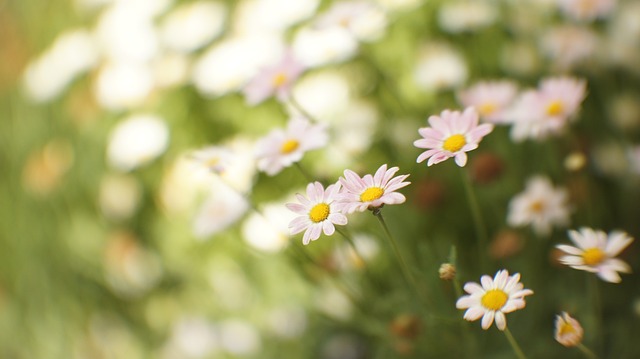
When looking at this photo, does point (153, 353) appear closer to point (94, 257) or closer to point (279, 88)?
point (94, 257)

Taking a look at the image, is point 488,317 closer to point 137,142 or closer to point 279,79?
point 279,79

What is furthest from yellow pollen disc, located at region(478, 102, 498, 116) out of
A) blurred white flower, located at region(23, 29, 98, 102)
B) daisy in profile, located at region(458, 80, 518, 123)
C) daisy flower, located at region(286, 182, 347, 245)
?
blurred white flower, located at region(23, 29, 98, 102)

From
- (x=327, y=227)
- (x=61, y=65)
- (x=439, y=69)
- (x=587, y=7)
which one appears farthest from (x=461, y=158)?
(x=61, y=65)

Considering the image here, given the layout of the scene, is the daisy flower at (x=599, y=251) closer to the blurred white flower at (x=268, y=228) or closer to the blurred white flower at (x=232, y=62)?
the blurred white flower at (x=268, y=228)

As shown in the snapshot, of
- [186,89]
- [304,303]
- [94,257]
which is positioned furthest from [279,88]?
[94,257]

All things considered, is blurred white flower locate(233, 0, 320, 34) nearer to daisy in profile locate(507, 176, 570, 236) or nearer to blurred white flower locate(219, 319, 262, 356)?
blurred white flower locate(219, 319, 262, 356)

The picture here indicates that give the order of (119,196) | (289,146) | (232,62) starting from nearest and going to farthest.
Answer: (289,146)
(232,62)
(119,196)

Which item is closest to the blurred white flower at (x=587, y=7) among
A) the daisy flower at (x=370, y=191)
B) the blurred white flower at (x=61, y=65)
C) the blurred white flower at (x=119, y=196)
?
the daisy flower at (x=370, y=191)
